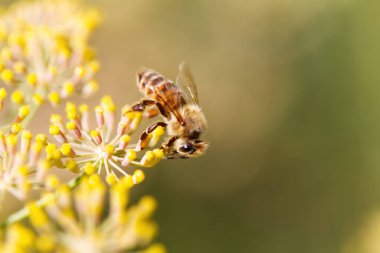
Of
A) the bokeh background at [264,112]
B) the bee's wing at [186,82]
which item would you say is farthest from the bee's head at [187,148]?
the bokeh background at [264,112]

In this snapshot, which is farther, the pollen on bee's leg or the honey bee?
the honey bee

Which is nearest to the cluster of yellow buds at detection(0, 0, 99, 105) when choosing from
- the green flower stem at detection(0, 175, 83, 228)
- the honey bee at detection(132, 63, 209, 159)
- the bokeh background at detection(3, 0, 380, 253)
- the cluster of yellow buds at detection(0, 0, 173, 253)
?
the cluster of yellow buds at detection(0, 0, 173, 253)

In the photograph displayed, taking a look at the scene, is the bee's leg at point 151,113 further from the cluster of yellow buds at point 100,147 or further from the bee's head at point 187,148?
the cluster of yellow buds at point 100,147

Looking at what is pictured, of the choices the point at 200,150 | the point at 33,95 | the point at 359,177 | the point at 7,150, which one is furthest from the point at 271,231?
the point at 7,150

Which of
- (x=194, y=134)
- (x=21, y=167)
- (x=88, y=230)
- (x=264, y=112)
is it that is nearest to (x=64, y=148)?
(x=21, y=167)

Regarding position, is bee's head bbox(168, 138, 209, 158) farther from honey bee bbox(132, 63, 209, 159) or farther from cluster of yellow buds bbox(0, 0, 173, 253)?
cluster of yellow buds bbox(0, 0, 173, 253)

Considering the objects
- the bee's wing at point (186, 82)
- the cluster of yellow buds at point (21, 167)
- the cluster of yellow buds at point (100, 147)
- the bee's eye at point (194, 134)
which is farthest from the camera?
the bee's wing at point (186, 82)
